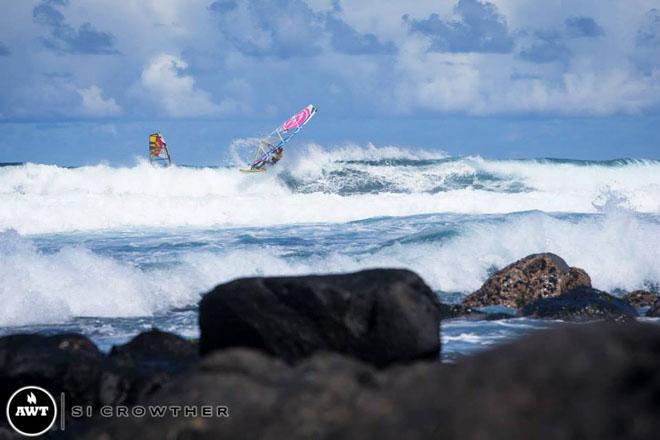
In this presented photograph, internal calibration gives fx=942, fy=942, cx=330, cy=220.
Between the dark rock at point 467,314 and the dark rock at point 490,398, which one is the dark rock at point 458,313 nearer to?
the dark rock at point 467,314

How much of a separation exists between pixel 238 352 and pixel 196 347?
401 cm

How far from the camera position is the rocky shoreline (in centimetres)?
262

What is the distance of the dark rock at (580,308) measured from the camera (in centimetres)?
1099

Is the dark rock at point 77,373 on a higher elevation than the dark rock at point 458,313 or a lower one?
lower

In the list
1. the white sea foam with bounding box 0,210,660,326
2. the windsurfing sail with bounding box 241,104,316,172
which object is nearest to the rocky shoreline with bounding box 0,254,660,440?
the white sea foam with bounding box 0,210,660,326

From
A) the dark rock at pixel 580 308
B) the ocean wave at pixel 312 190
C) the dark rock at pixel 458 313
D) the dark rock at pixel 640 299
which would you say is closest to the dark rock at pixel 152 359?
the dark rock at pixel 458 313

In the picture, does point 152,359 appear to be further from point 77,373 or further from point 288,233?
point 288,233

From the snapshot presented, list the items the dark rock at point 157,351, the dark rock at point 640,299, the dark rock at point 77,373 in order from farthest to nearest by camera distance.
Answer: the dark rock at point 640,299
the dark rock at point 157,351
the dark rock at point 77,373

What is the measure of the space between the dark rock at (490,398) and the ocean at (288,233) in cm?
552

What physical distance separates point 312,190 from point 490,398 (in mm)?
36103

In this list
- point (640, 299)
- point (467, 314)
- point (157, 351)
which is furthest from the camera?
point (640, 299)

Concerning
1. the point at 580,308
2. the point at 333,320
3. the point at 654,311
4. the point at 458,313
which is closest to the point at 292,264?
the point at 458,313

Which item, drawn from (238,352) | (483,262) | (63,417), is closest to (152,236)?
(483,262)

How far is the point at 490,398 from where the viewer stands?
2645mm
